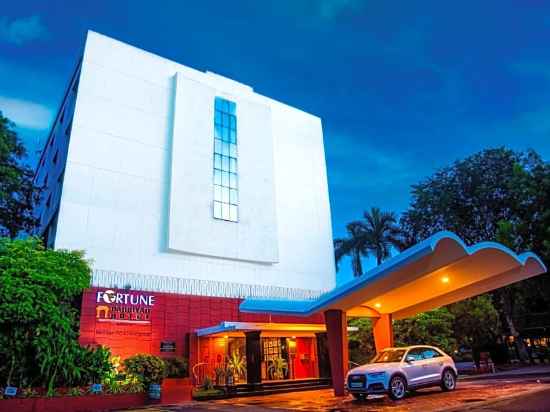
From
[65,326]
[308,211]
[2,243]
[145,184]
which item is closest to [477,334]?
[308,211]

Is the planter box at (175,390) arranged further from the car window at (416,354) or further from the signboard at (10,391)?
the car window at (416,354)

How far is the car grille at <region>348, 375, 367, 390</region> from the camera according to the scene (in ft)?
43.1

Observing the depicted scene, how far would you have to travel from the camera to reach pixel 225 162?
3012cm

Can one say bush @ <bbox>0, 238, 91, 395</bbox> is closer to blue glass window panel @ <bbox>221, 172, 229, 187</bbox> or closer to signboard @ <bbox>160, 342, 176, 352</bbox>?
signboard @ <bbox>160, 342, 176, 352</bbox>

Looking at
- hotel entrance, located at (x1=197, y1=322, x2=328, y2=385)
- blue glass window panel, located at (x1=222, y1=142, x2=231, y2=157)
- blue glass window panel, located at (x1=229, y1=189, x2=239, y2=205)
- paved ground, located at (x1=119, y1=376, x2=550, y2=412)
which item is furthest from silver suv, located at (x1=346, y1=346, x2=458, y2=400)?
blue glass window panel, located at (x1=222, y1=142, x2=231, y2=157)

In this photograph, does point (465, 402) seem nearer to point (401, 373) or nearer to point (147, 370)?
point (401, 373)

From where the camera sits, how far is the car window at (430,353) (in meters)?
14.2

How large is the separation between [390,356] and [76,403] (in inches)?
394

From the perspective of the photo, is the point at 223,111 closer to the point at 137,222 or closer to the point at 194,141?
the point at 194,141

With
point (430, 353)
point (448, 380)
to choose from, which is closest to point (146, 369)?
point (430, 353)

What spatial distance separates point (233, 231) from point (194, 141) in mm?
6234

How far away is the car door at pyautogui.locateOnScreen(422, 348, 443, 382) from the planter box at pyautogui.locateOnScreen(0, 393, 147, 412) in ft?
31.6

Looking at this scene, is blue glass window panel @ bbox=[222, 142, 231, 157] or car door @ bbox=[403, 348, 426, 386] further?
blue glass window panel @ bbox=[222, 142, 231, 157]

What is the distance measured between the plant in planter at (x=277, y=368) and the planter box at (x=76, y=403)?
25.1ft
